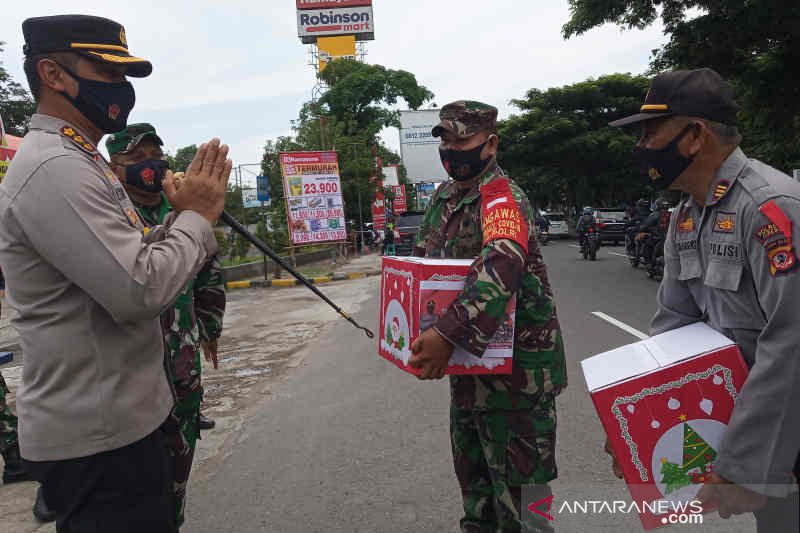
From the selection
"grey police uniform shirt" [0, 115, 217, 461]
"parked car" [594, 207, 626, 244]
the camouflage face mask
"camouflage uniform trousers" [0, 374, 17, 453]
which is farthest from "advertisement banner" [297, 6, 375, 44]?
"grey police uniform shirt" [0, 115, 217, 461]

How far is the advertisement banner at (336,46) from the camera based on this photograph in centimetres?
5603

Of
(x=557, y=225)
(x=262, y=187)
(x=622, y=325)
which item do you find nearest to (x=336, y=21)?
(x=557, y=225)

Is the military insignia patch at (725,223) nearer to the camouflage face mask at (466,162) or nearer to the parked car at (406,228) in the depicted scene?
the camouflage face mask at (466,162)

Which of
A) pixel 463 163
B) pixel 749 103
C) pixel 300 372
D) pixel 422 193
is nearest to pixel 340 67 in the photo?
pixel 422 193

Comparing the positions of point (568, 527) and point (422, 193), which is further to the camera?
point (422, 193)

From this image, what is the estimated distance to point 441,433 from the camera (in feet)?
14.0

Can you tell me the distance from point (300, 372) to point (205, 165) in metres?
4.99

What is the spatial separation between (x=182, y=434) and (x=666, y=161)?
2337mm

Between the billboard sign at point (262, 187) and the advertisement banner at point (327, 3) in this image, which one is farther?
the advertisement banner at point (327, 3)

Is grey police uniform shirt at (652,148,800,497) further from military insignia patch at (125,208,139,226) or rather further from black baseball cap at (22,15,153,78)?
black baseball cap at (22,15,153,78)

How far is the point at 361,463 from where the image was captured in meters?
3.84

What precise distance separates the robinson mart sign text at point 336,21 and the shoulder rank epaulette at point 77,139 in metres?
57.8

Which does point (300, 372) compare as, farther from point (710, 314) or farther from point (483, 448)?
point (710, 314)

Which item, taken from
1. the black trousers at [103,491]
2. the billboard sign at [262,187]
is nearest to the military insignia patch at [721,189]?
the black trousers at [103,491]
